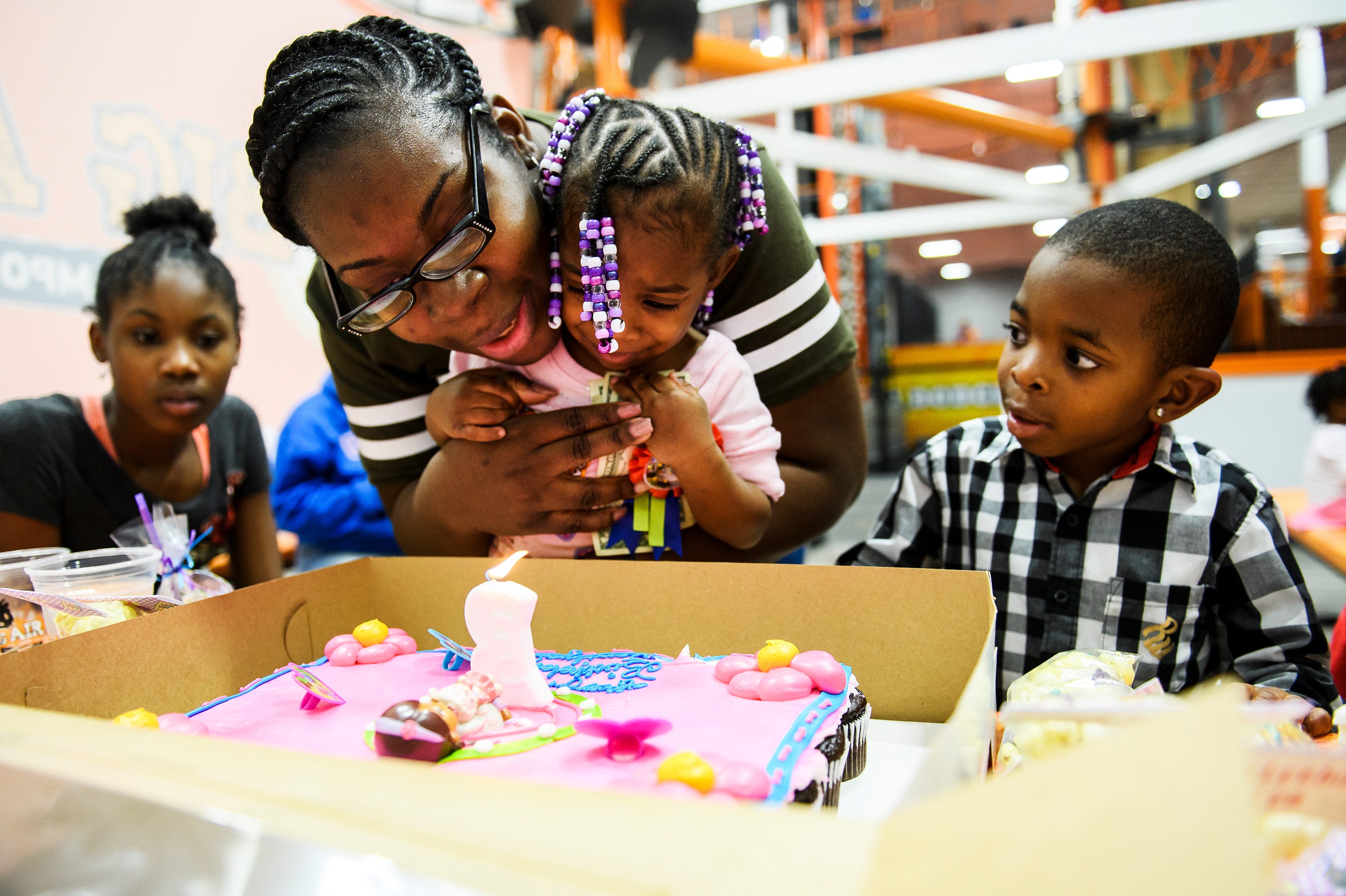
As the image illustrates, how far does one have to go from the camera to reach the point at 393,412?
1.23 metres

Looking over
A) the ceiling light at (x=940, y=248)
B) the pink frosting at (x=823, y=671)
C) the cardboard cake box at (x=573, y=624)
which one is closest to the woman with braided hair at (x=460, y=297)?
the cardboard cake box at (x=573, y=624)

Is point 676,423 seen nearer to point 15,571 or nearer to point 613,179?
point 613,179

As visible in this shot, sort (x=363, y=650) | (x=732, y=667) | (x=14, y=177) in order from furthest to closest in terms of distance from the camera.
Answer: (x=14, y=177) < (x=363, y=650) < (x=732, y=667)

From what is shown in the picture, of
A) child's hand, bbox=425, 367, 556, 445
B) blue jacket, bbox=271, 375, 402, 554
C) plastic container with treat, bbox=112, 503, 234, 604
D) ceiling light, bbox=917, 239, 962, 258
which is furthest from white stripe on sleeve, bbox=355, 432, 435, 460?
ceiling light, bbox=917, 239, 962, 258

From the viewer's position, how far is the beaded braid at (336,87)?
2.79ft

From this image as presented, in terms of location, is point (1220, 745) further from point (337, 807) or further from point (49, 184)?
point (49, 184)

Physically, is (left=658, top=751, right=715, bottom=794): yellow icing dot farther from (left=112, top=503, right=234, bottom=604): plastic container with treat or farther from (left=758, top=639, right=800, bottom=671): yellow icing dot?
(left=112, top=503, right=234, bottom=604): plastic container with treat

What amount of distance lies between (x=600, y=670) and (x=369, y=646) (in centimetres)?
28

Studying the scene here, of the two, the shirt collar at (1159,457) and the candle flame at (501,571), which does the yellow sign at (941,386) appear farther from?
the candle flame at (501,571)

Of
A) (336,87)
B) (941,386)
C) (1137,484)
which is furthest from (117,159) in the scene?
(941,386)

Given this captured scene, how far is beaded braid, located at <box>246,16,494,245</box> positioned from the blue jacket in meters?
1.55

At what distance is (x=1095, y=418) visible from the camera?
1078 mm

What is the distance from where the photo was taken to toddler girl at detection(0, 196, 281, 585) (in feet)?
4.75

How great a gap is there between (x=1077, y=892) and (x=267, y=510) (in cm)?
193
